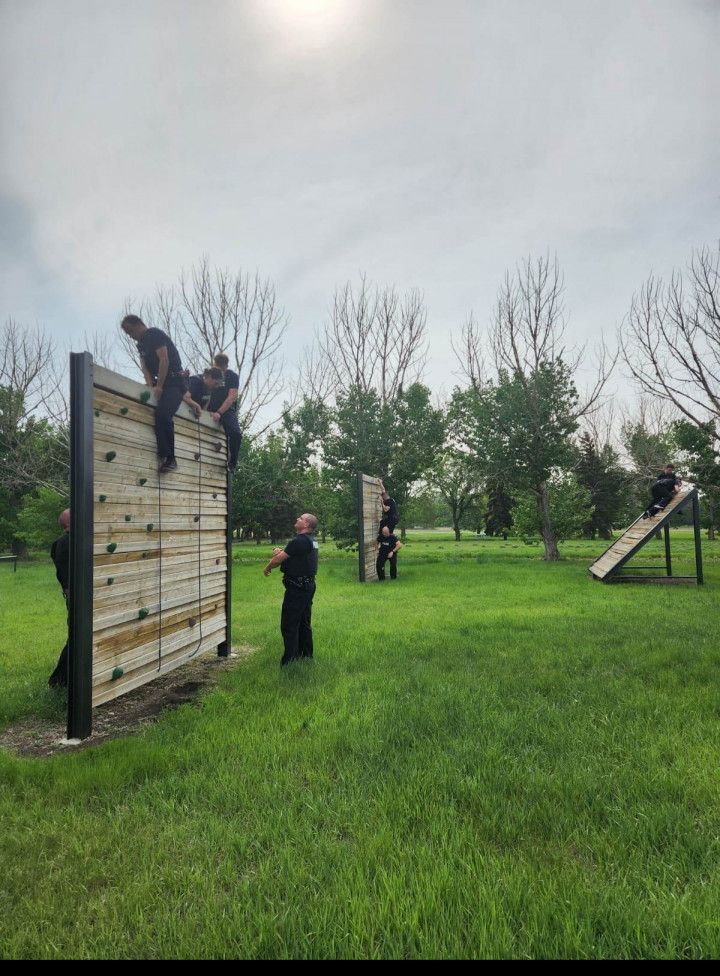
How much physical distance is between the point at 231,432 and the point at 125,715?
3.81 m

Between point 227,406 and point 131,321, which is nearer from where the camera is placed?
point 131,321

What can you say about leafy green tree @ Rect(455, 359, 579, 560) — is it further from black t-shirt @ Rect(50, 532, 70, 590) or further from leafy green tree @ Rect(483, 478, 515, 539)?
leafy green tree @ Rect(483, 478, 515, 539)

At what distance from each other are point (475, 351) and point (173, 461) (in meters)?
20.5

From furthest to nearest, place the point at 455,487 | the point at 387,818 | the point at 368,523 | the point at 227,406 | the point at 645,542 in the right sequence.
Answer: the point at 455,487 → the point at 368,523 → the point at 645,542 → the point at 227,406 → the point at 387,818

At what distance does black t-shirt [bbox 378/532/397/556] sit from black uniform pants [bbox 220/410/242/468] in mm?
8149

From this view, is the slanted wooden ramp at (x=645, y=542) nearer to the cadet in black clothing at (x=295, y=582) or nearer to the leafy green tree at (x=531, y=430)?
the leafy green tree at (x=531, y=430)

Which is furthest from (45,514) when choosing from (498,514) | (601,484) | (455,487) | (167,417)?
(498,514)

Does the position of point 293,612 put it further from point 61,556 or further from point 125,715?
point 61,556

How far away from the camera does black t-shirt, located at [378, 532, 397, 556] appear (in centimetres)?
1481

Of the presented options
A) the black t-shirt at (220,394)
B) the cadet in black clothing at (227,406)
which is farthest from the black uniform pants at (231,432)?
the black t-shirt at (220,394)

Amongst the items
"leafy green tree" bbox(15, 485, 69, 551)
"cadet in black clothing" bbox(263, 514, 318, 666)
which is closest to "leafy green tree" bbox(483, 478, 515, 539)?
"leafy green tree" bbox(15, 485, 69, 551)

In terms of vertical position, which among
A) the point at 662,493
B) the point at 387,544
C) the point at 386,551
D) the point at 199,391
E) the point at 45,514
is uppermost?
the point at 199,391

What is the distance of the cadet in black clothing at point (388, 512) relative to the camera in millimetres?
14594

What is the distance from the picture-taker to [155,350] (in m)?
5.18
